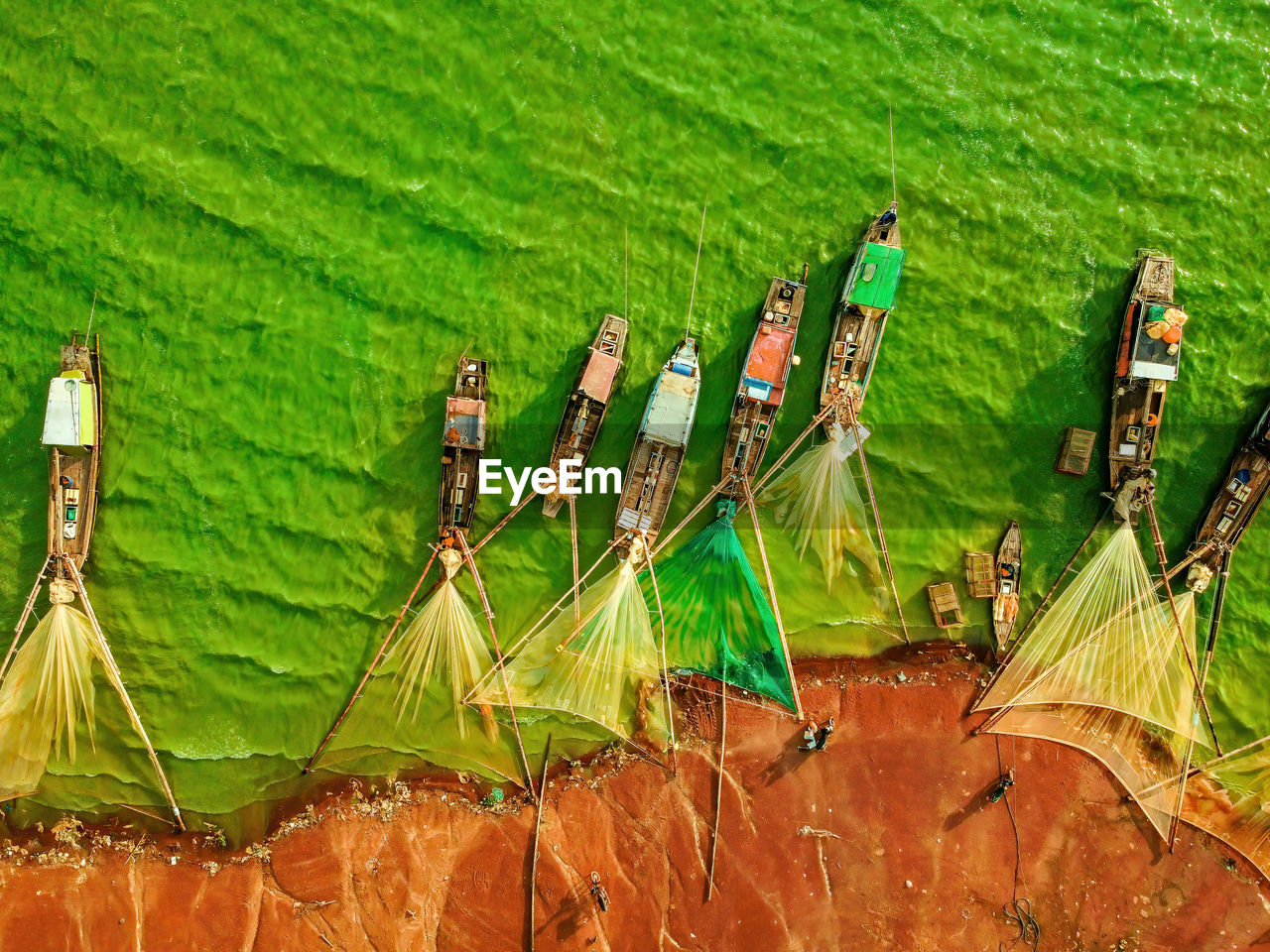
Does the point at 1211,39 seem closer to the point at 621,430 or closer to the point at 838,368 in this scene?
the point at 838,368

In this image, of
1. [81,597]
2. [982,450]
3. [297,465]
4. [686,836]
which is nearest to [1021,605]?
[982,450]

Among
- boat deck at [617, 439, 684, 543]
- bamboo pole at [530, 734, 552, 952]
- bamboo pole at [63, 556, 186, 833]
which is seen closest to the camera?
bamboo pole at [63, 556, 186, 833]

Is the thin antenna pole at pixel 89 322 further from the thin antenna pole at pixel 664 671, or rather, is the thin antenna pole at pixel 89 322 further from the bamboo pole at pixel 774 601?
the bamboo pole at pixel 774 601

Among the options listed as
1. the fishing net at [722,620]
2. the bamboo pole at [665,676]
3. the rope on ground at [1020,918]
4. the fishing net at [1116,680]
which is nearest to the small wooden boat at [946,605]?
the fishing net at [1116,680]

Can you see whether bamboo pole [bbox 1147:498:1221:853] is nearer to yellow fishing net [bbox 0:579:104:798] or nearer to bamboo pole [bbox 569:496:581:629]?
bamboo pole [bbox 569:496:581:629]

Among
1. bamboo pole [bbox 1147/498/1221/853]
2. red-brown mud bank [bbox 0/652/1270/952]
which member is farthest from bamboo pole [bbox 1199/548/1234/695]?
red-brown mud bank [bbox 0/652/1270/952]
